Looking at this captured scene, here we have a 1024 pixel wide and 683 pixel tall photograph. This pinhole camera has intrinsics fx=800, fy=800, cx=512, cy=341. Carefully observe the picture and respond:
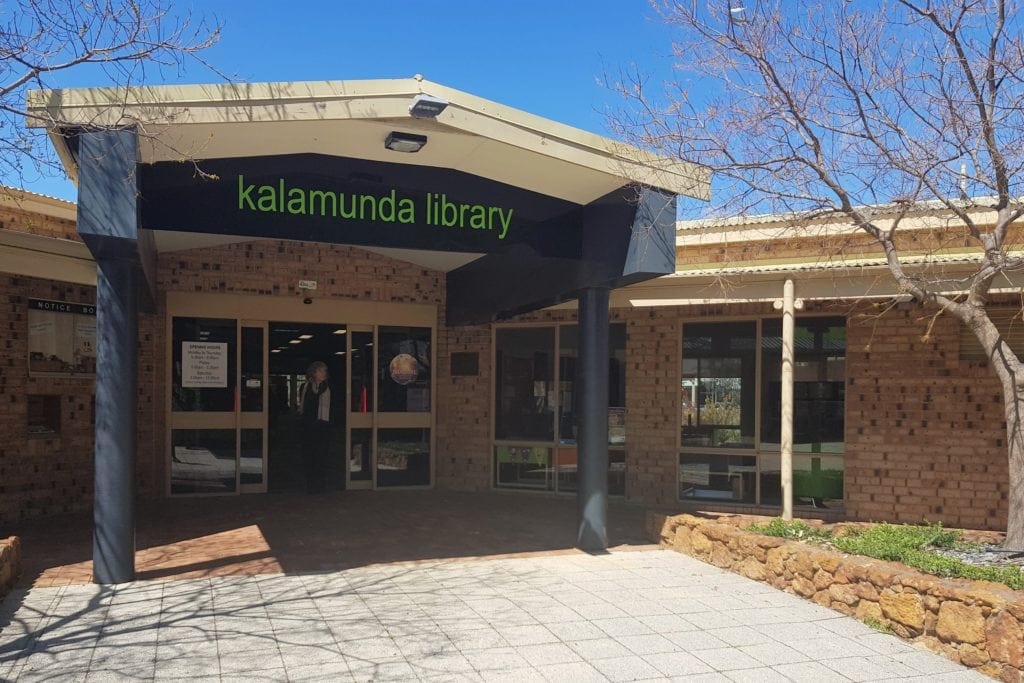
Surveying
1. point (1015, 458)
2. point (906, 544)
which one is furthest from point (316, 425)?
point (1015, 458)

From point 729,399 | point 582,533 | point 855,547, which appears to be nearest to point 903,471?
point 729,399

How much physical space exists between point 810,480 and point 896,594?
15.6 ft

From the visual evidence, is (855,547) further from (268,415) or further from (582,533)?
(268,415)

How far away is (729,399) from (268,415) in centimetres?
634

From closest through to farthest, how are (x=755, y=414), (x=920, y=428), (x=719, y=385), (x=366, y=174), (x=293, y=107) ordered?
(x=293, y=107)
(x=366, y=174)
(x=920, y=428)
(x=755, y=414)
(x=719, y=385)

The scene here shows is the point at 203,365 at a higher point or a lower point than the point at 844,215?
lower

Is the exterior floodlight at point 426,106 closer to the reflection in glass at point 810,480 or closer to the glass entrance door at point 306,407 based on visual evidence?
the glass entrance door at point 306,407

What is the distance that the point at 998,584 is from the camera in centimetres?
527

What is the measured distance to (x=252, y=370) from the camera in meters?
11.2

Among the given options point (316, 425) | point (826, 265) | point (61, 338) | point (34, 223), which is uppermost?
point (34, 223)

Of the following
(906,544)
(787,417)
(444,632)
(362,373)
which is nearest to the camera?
(444,632)

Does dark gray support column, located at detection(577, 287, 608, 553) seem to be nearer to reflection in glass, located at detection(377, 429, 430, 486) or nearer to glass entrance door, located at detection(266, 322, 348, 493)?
reflection in glass, located at detection(377, 429, 430, 486)

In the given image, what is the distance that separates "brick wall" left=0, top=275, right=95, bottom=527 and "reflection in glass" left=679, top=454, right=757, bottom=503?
25.0 ft

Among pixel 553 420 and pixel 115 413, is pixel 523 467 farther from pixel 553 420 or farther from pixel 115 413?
pixel 115 413
